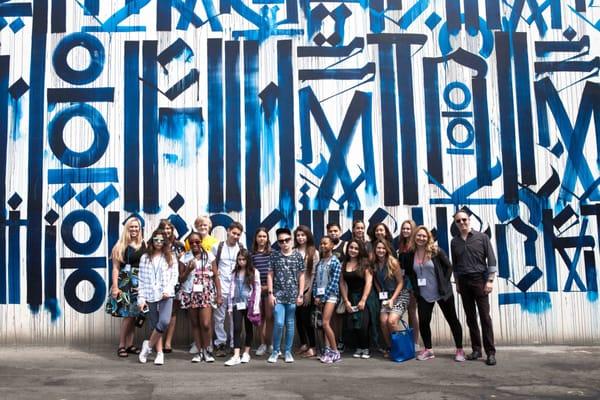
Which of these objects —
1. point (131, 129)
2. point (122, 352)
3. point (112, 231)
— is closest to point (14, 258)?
point (112, 231)

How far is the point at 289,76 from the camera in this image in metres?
9.84

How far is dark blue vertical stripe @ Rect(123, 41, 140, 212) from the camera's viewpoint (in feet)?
31.2

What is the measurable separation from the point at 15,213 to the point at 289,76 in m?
4.87

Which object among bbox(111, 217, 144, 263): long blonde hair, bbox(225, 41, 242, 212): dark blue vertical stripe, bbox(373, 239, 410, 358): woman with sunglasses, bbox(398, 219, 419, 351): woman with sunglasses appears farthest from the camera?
bbox(225, 41, 242, 212): dark blue vertical stripe

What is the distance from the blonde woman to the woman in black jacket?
13.0 ft

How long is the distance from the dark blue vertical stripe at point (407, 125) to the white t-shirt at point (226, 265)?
2.94 meters

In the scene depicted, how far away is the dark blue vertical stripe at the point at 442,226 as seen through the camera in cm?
960

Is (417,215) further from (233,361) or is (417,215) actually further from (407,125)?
(233,361)

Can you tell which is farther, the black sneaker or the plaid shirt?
the black sneaker

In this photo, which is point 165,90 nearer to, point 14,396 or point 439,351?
point 14,396

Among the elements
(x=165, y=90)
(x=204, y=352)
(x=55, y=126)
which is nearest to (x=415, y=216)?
(x=204, y=352)

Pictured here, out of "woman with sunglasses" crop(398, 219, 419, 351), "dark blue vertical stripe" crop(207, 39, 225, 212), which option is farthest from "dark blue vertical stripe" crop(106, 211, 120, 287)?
"woman with sunglasses" crop(398, 219, 419, 351)

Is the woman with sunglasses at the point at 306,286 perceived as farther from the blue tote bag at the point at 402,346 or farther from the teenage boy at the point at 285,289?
the blue tote bag at the point at 402,346

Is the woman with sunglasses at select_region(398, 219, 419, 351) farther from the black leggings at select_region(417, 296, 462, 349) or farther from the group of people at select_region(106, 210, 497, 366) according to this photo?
the black leggings at select_region(417, 296, 462, 349)
